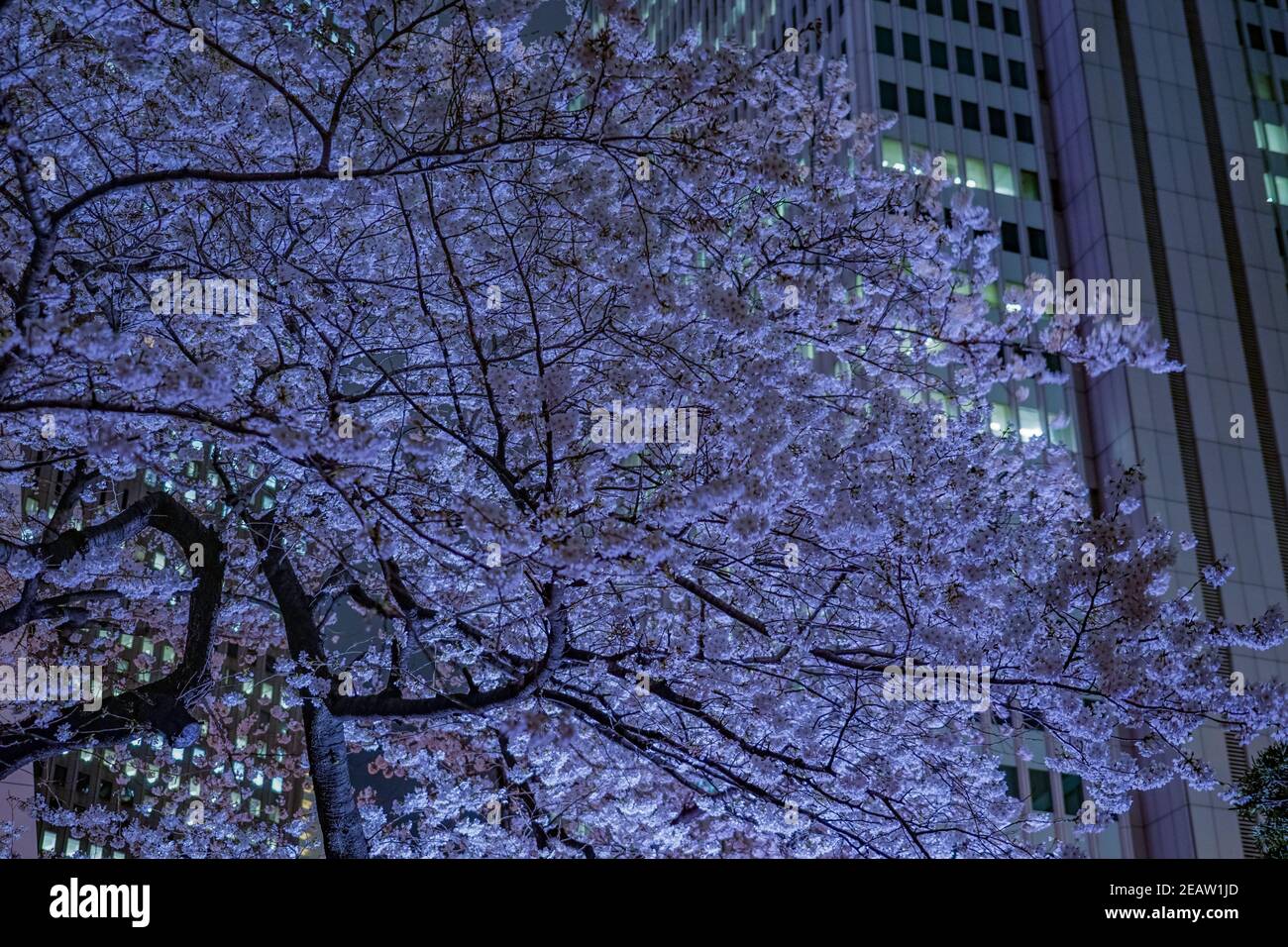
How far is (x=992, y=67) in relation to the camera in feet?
129

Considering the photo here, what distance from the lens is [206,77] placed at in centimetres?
757

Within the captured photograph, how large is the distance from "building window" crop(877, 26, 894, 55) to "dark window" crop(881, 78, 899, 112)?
117 cm

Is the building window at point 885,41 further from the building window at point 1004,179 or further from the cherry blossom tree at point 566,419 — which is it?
the cherry blossom tree at point 566,419

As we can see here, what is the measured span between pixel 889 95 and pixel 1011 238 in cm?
597

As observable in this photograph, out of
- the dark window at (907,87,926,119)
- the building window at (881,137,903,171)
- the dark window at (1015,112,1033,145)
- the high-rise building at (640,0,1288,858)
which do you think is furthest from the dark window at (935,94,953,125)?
the dark window at (1015,112,1033,145)

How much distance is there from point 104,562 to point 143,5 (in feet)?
12.0

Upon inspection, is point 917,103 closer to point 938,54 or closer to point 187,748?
point 938,54

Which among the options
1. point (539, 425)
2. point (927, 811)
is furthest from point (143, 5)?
point (927, 811)

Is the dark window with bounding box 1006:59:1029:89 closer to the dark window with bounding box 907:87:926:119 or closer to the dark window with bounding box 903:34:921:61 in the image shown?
the dark window with bounding box 903:34:921:61

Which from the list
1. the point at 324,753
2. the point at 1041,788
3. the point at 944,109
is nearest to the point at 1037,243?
the point at 944,109

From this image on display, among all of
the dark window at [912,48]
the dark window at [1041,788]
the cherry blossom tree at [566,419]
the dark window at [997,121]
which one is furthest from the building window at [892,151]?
the cherry blossom tree at [566,419]

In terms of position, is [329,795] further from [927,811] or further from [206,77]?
[206,77]
